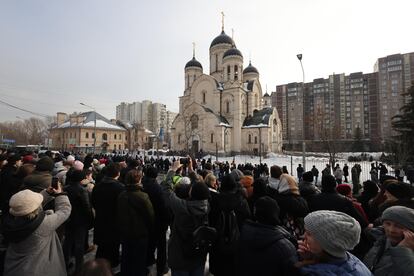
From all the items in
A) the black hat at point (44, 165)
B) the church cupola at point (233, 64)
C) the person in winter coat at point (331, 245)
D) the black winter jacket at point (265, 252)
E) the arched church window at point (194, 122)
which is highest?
the church cupola at point (233, 64)

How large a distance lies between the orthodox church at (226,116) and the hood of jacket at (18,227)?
1585 inches

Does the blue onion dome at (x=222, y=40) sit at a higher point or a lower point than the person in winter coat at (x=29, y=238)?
higher

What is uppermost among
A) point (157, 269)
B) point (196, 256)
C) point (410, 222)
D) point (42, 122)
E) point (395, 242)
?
point (42, 122)

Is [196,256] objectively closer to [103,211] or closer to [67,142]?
[103,211]

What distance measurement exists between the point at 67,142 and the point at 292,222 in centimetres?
6439

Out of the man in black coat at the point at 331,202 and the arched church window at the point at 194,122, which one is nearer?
the man in black coat at the point at 331,202

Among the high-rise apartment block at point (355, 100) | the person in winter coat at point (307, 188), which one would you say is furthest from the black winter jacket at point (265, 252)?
the high-rise apartment block at point (355, 100)

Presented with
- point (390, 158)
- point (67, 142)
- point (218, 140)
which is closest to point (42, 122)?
point (67, 142)

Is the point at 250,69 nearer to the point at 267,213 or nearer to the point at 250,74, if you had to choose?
the point at 250,74

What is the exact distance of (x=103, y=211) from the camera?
170 inches

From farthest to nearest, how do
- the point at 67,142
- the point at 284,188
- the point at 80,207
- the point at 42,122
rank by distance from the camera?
the point at 42,122, the point at 67,142, the point at 80,207, the point at 284,188

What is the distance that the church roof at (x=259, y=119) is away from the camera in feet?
151

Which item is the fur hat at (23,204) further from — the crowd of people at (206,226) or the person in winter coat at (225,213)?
the person in winter coat at (225,213)

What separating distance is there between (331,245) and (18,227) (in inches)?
118
